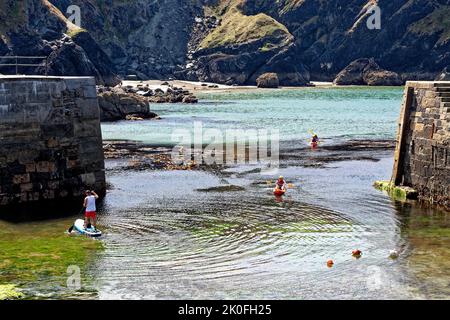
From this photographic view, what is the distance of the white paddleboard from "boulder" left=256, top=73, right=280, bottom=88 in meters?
163

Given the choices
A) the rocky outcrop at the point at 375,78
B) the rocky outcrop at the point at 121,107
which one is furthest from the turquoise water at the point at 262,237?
the rocky outcrop at the point at 375,78

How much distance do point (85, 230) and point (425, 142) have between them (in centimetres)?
1583

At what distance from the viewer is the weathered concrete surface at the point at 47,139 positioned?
32.1 metres

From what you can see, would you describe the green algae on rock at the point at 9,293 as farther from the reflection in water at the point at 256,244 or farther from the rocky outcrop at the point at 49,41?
the rocky outcrop at the point at 49,41

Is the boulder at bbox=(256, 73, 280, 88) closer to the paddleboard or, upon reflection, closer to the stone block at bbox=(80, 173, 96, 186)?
the paddleboard

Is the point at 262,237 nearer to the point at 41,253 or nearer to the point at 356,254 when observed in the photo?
the point at 356,254

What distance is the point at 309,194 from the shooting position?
36562 millimetres

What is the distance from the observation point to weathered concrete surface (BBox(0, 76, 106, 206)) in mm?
32094

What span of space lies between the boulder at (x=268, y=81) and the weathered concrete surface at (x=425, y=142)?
15449cm

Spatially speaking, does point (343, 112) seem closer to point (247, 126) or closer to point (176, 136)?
point (247, 126)

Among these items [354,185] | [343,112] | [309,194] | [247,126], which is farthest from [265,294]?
[343,112]

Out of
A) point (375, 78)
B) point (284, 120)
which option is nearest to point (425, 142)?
point (284, 120)

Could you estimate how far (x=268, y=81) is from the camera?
18850 centimetres

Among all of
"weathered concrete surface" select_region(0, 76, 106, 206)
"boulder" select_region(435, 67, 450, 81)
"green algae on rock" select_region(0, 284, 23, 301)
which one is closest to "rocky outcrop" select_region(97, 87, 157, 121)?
"weathered concrete surface" select_region(0, 76, 106, 206)
